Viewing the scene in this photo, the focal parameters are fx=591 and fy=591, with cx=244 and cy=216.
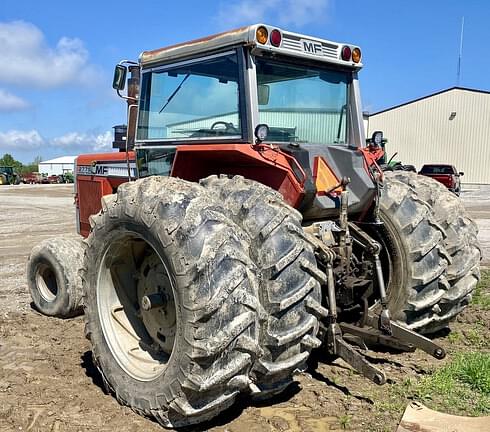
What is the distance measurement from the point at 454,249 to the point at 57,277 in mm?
3947

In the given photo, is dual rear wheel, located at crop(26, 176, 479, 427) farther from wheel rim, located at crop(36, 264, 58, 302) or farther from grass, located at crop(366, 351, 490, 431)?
wheel rim, located at crop(36, 264, 58, 302)

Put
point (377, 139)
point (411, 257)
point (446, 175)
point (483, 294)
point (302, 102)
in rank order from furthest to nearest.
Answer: point (446, 175)
point (483, 294)
point (377, 139)
point (302, 102)
point (411, 257)

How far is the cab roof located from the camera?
423 centimetres

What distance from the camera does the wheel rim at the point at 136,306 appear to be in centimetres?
407

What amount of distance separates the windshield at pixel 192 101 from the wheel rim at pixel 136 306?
1.06 m

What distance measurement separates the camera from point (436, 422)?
144 inches

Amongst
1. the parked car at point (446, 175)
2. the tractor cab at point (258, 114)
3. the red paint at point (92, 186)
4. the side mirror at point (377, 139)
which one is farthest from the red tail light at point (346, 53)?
the parked car at point (446, 175)

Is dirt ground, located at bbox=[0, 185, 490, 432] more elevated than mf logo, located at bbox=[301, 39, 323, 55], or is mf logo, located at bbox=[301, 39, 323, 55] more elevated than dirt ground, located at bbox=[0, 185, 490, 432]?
mf logo, located at bbox=[301, 39, 323, 55]

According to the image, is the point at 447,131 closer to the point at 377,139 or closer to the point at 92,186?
the point at 92,186

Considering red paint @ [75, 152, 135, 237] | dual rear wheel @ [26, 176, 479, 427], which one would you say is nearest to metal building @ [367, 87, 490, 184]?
red paint @ [75, 152, 135, 237]

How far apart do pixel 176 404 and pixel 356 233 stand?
6.50 ft

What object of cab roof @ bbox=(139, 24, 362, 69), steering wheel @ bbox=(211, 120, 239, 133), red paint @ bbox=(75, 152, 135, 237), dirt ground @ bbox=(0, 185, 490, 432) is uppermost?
cab roof @ bbox=(139, 24, 362, 69)

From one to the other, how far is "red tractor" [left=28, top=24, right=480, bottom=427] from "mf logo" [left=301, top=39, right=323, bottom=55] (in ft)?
0.04

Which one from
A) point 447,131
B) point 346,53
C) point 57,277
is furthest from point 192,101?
point 447,131
